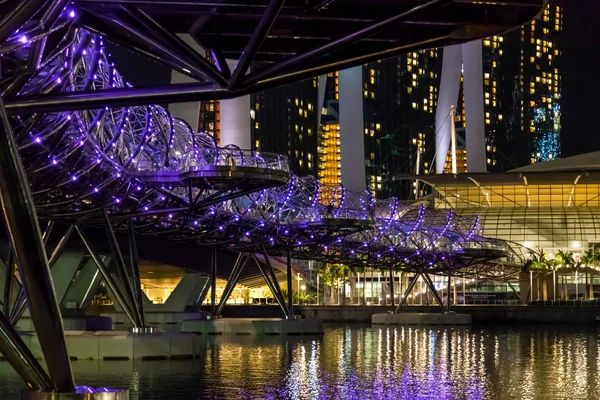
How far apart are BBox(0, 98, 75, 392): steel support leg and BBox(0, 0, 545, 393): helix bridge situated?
0.05ft

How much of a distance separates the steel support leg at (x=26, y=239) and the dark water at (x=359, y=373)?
1508cm

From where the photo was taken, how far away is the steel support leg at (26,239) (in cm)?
1245

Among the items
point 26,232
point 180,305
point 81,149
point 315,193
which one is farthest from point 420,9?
point 180,305

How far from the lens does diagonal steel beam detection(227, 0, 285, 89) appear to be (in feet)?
39.3

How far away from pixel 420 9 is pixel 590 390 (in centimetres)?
2081

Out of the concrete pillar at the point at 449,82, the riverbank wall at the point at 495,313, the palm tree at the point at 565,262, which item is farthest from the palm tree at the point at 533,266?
the concrete pillar at the point at 449,82

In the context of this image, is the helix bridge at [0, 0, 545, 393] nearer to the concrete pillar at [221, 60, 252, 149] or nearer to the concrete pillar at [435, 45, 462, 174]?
the concrete pillar at [221, 60, 252, 149]

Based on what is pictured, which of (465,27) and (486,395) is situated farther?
(486,395)

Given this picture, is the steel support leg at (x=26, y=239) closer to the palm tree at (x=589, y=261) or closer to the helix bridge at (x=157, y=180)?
the helix bridge at (x=157, y=180)

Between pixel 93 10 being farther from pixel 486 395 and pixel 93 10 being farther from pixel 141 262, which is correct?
pixel 141 262

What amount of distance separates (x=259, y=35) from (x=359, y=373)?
25.9 metres

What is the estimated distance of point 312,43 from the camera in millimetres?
15562

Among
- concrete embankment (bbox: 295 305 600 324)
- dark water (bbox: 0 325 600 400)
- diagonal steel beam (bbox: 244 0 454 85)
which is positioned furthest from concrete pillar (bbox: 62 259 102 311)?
diagonal steel beam (bbox: 244 0 454 85)

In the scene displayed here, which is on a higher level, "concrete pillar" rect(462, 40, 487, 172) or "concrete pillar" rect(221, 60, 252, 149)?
"concrete pillar" rect(462, 40, 487, 172)
